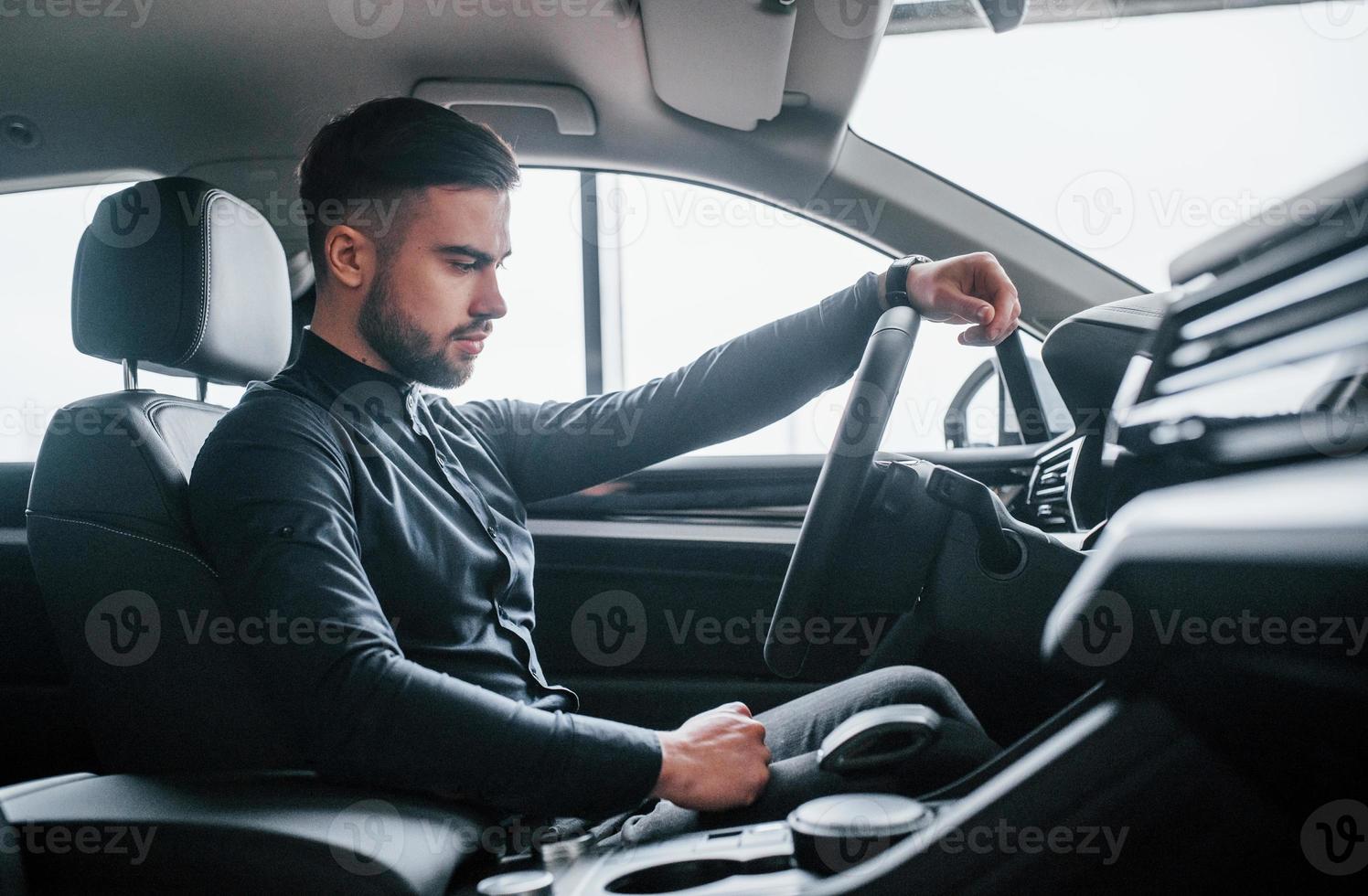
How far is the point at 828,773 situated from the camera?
927 mm

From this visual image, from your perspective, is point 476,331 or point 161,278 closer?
point 161,278

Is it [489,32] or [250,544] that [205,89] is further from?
[250,544]

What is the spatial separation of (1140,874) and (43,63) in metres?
2.00

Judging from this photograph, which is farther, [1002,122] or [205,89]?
[1002,122]

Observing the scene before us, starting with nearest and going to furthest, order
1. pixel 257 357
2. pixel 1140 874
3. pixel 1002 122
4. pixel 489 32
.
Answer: pixel 1140 874
pixel 257 357
pixel 489 32
pixel 1002 122

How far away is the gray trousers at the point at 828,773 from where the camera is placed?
87 cm

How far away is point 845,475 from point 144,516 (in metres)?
0.74

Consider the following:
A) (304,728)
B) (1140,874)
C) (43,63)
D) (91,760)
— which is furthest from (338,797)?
(43,63)

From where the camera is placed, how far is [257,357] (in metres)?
1.34
